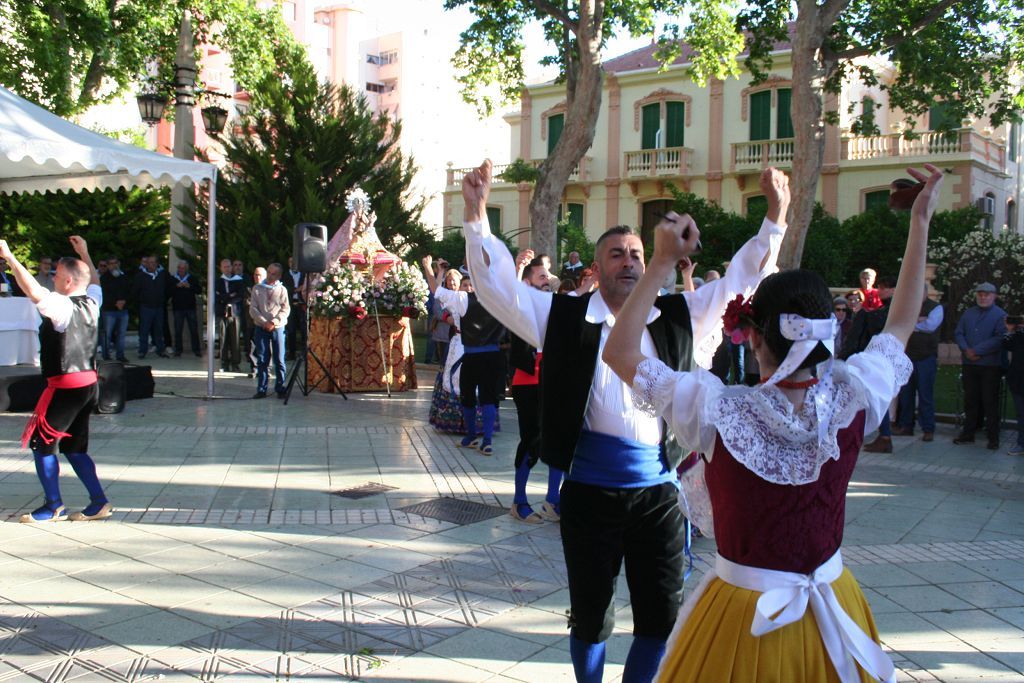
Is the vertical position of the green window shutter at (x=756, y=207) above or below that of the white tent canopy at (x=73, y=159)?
above

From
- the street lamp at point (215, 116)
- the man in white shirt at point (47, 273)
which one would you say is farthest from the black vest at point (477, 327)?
the man in white shirt at point (47, 273)

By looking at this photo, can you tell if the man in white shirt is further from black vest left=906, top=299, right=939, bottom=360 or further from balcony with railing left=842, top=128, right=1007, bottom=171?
balcony with railing left=842, top=128, right=1007, bottom=171

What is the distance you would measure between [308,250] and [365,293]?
126 centimetres

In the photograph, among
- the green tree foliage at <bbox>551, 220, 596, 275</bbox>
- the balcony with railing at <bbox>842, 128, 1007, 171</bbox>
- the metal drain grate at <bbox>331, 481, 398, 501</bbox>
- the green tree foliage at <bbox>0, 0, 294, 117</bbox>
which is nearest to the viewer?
the metal drain grate at <bbox>331, 481, 398, 501</bbox>

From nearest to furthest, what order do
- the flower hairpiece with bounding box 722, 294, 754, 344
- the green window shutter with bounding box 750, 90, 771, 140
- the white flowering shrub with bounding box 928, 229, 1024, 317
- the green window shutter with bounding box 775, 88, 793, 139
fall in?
the flower hairpiece with bounding box 722, 294, 754, 344 → the white flowering shrub with bounding box 928, 229, 1024, 317 → the green window shutter with bounding box 775, 88, 793, 139 → the green window shutter with bounding box 750, 90, 771, 140

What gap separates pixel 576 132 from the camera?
17625 millimetres

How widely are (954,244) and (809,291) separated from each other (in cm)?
2206

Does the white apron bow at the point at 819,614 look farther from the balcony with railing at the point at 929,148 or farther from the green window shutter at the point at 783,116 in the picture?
the green window shutter at the point at 783,116

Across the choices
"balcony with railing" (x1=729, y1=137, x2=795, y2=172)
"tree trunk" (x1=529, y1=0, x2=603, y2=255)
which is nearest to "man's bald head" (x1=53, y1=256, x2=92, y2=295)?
"tree trunk" (x1=529, y1=0, x2=603, y2=255)

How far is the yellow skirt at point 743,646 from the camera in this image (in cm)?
232

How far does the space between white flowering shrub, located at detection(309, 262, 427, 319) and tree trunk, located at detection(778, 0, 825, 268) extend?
651cm

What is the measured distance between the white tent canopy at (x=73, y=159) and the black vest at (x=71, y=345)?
5291mm

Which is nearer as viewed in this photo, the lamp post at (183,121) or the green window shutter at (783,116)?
the lamp post at (183,121)

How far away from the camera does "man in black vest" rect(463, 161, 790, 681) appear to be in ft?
11.2
